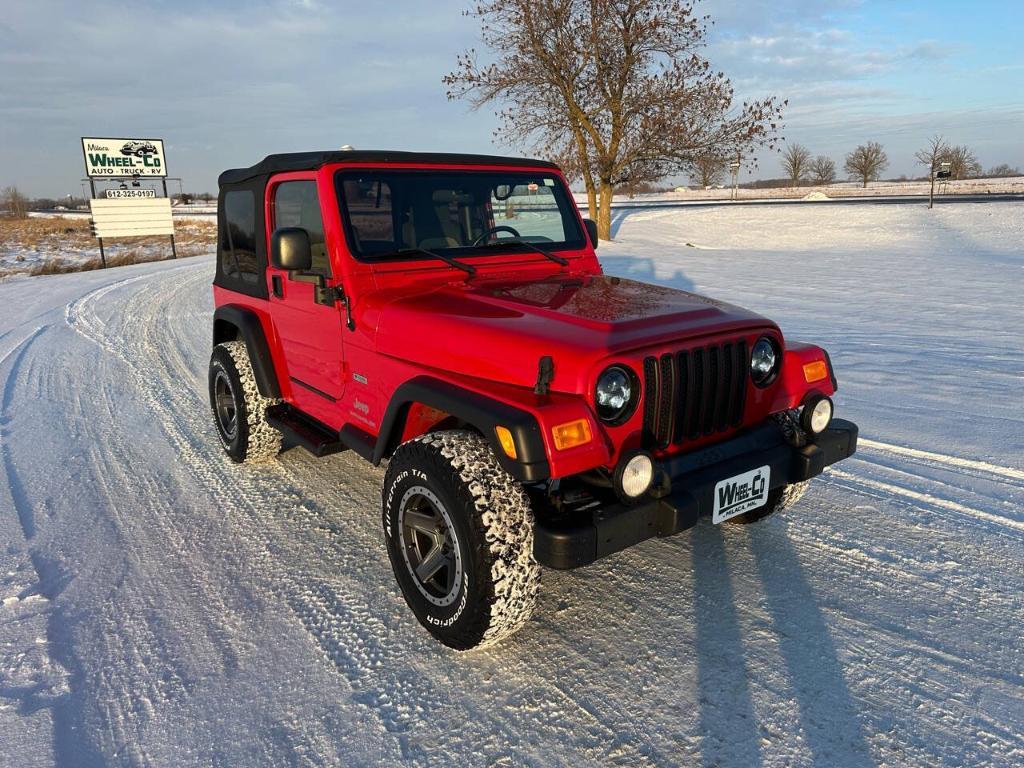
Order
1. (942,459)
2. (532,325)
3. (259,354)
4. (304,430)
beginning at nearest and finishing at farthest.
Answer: (532,325), (304,430), (942,459), (259,354)

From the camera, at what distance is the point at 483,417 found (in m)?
2.52

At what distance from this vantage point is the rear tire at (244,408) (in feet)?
15.0

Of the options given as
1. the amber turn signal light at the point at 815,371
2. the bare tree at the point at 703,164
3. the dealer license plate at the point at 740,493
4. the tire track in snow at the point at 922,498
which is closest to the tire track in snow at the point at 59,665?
the dealer license plate at the point at 740,493

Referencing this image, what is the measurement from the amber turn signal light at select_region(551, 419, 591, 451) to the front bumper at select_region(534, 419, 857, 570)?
0.28 m

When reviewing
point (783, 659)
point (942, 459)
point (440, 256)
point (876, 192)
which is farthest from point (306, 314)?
point (876, 192)

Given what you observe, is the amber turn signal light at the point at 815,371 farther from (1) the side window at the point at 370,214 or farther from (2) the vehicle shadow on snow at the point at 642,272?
(2) the vehicle shadow on snow at the point at 642,272

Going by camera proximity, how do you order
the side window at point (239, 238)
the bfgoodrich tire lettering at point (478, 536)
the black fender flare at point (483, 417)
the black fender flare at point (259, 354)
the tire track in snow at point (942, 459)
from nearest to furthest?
the black fender flare at point (483, 417) < the bfgoodrich tire lettering at point (478, 536) < the tire track in snow at point (942, 459) < the black fender flare at point (259, 354) < the side window at point (239, 238)

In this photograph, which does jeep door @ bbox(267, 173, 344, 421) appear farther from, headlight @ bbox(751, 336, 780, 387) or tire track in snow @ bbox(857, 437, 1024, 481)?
tire track in snow @ bbox(857, 437, 1024, 481)

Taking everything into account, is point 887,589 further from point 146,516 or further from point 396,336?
point 146,516

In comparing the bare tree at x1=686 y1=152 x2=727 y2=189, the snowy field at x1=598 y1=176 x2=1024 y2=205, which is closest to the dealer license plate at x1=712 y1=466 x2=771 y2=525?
the bare tree at x1=686 y1=152 x2=727 y2=189

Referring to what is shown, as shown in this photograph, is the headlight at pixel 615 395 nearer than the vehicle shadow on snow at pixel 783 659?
No

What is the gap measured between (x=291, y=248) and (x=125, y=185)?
25.2 m

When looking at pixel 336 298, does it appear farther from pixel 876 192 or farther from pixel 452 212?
pixel 876 192

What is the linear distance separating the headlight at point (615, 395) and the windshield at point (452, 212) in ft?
4.76
